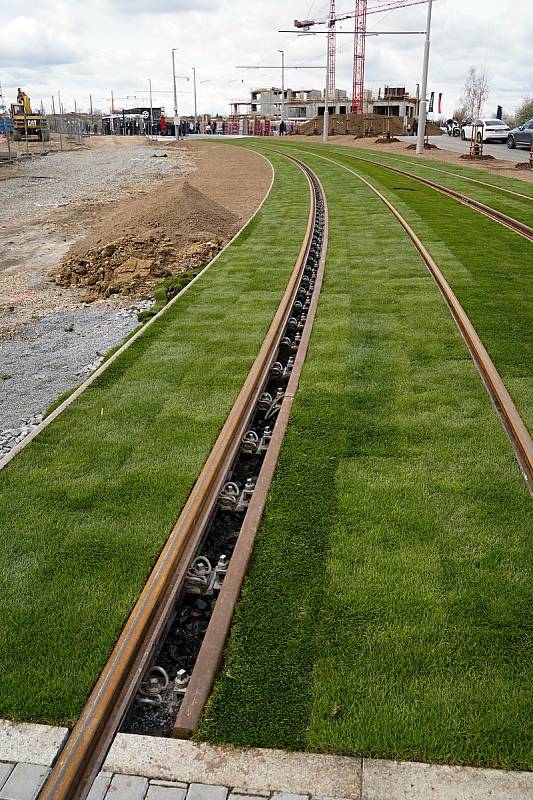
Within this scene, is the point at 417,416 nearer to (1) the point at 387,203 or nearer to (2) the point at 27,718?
(2) the point at 27,718

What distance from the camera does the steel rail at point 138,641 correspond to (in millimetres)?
3199

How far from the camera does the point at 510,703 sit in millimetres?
3449

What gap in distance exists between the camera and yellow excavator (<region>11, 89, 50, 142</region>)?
6153 centimetres

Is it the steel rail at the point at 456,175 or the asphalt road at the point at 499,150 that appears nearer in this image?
the steel rail at the point at 456,175

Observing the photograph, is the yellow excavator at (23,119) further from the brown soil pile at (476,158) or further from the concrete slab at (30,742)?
the concrete slab at (30,742)

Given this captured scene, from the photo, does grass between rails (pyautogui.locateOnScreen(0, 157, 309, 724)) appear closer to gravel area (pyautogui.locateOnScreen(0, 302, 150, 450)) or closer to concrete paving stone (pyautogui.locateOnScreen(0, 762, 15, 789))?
concrete paving stone (pyautogui.locateOnScreen(0, 762, 15, 789))

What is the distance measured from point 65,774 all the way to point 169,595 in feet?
4.21

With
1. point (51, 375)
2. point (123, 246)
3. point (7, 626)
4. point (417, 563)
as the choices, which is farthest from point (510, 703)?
point (123, 246)

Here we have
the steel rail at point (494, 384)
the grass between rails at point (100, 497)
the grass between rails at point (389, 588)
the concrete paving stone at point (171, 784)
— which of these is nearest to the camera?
the concrete paving stone at point (171, 784)

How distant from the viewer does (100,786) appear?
3.16 meters

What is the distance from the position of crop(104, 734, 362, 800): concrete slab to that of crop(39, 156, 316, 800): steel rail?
0.41 feet

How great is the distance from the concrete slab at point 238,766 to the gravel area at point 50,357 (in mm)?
4154

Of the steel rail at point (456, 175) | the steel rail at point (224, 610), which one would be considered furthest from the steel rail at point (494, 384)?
the steel rail at point (456, 175)

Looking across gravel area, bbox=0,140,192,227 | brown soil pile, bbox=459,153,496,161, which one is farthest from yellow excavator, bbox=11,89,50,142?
brown soil pile, bbox=459,153,496,161
